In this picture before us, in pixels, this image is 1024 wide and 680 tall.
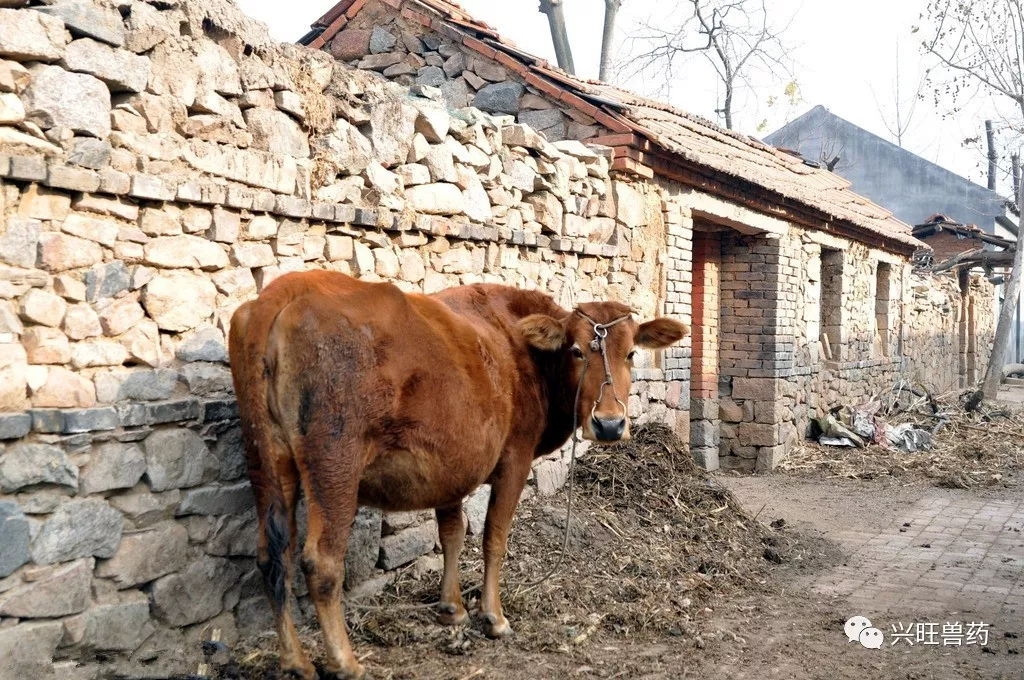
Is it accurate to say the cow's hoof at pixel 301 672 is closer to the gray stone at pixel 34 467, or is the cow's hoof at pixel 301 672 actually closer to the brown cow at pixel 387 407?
the brown cow at pixel 387 407

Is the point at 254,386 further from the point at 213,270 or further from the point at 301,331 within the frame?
the point at 213,270

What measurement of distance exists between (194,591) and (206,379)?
0.95 m

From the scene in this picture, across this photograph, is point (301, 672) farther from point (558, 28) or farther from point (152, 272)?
point (558, 28)

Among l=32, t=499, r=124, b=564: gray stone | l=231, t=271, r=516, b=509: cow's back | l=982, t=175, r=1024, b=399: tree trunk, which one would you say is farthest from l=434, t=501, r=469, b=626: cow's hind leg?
l=982, t=175, r=1024, b=399: tree trunk

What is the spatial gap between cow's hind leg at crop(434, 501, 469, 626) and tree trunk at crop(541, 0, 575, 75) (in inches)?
611

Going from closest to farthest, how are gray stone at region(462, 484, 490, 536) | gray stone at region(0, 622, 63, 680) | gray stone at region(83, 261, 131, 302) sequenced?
1. gray stone at region(0, 622, 63, 680)
2. gray stone at region(83, 261, 131, 302)
3. gray stone at region(462, 484, 490, 536)

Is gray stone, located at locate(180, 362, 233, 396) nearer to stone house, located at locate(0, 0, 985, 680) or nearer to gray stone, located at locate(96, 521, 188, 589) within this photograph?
stone house, located at locate(0, 0, 985, 680)

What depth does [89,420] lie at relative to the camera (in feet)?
12.2

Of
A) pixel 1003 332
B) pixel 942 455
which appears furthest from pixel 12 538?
pixel 1003 332

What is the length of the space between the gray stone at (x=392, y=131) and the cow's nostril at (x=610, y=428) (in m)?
2.18

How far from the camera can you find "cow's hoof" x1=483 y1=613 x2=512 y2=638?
4605 mm

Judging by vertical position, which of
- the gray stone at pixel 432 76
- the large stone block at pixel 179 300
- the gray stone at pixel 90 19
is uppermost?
the gray stone at pixel 432 76

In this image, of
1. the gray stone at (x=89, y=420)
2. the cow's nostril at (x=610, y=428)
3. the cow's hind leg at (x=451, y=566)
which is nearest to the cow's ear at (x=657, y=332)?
the cow's nostril at (x=610, y=428)

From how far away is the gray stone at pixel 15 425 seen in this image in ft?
11.2
